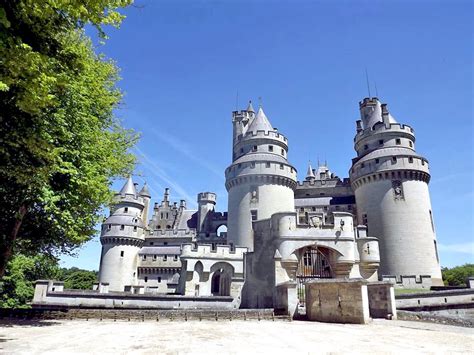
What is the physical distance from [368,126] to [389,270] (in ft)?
63.5

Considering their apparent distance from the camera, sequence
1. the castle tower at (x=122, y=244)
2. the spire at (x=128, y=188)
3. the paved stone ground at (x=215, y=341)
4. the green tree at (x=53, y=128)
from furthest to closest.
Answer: the spire at (x=128, y=188), the castle tower at (x=122, y=244), the paved stone ground at (x=215, y=341), the green tree at (x=53, y=128)

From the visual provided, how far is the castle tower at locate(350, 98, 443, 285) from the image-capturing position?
34938mm

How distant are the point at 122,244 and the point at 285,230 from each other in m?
33.4

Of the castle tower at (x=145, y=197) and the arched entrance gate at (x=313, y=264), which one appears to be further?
the castle tower at (x=145, y=197)

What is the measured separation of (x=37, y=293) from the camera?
25734mm

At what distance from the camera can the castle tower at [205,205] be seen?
178 feet

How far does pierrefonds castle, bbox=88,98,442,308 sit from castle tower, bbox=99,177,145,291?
0.15 metres

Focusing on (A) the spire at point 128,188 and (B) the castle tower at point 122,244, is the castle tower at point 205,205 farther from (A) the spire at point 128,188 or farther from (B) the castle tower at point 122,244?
(A) the spire at point 128,188

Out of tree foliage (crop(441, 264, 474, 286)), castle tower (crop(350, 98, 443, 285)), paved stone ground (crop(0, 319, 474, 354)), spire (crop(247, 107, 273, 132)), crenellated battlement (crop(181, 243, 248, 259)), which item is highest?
spire (crop(247, 107, 273, 132))

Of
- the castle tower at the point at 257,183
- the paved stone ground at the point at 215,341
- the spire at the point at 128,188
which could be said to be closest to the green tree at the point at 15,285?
the spire at the point at 128,188

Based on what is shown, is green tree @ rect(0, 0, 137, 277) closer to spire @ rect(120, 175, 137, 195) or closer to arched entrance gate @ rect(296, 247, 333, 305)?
arched entrance gate @ rect(296, 247, 333, 305)

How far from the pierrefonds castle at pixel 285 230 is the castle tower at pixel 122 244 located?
0.48 feet

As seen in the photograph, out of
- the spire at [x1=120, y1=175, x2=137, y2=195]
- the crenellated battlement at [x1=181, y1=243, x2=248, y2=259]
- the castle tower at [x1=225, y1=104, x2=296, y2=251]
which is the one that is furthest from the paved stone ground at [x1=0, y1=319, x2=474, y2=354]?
the spire at [x1=120, y1=175, x2=137, y2=195]

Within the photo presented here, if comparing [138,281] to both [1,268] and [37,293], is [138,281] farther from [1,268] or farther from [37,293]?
[1,268]
